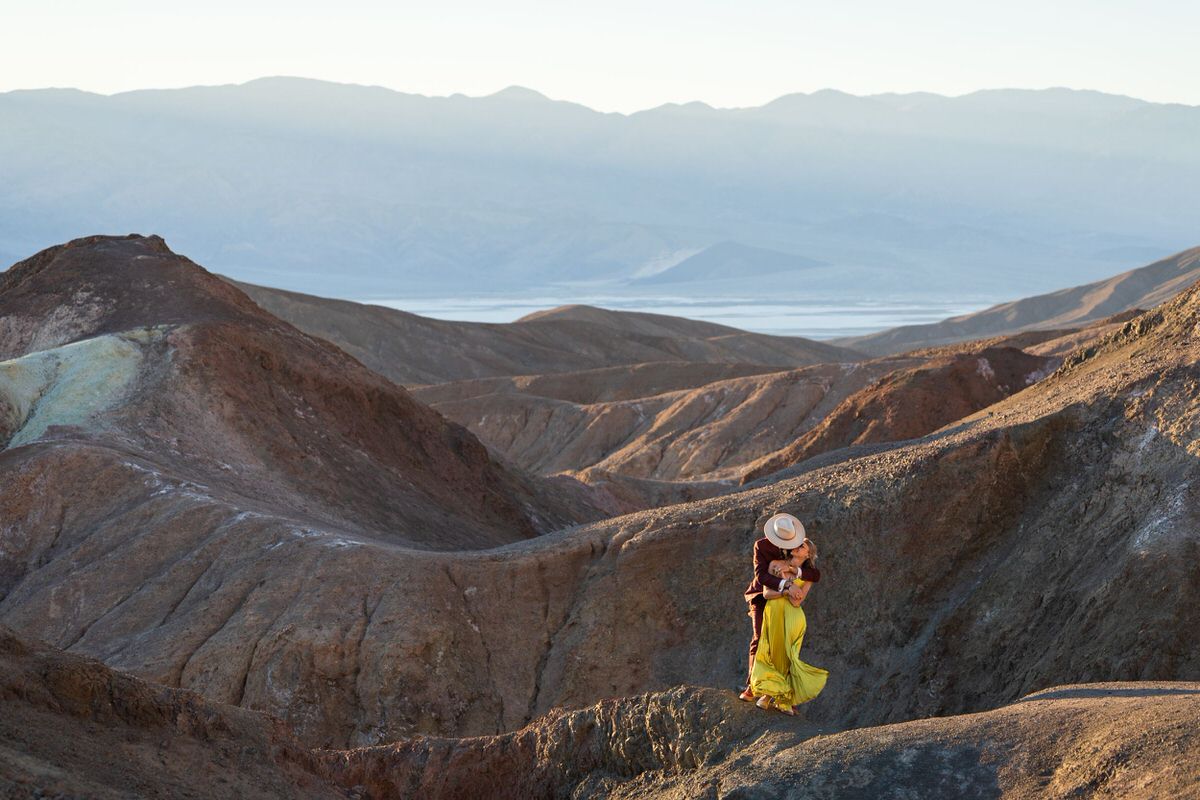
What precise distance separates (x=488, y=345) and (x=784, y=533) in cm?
7910

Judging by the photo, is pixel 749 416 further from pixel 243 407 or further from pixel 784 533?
pixel 784 533

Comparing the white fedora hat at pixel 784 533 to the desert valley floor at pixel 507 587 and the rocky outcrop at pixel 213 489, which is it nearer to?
the desert valley floor at pixel 507 587

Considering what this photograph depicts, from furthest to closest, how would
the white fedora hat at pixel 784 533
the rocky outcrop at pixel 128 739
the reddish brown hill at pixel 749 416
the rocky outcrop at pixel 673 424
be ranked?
the rocky outcrop at pixel 673 424 < the reddish brown hill at pixel 749 416 < the white fedora hat at pixel 784 533 < the rocky outcrop at pixel 128 739

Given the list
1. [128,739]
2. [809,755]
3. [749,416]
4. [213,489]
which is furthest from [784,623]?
[749,416]

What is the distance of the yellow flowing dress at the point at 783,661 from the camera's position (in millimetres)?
10844

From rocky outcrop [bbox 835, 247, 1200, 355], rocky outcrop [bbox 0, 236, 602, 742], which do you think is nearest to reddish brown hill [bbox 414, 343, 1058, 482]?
rocky outcrop [bbox 0, 236, 602, 742]

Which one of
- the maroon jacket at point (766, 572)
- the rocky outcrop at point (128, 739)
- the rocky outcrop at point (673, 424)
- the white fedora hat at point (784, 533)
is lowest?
the rocky outcrop at point (673, 424)

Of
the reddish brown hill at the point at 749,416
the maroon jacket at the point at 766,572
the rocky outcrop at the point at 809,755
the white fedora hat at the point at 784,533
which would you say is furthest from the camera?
the reddish brown hill at the point at 749,416

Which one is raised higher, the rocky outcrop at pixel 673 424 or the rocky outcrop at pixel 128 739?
the rocky outcrop at pixel 128 739

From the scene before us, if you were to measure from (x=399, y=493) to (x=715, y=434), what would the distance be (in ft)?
78.3

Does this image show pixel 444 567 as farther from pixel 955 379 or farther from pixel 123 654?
pixel 955 379

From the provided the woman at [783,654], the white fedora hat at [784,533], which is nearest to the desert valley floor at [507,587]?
the woman at [783,654]

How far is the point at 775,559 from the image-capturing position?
36.0 ft

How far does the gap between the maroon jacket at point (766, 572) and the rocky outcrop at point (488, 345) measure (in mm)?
70370
